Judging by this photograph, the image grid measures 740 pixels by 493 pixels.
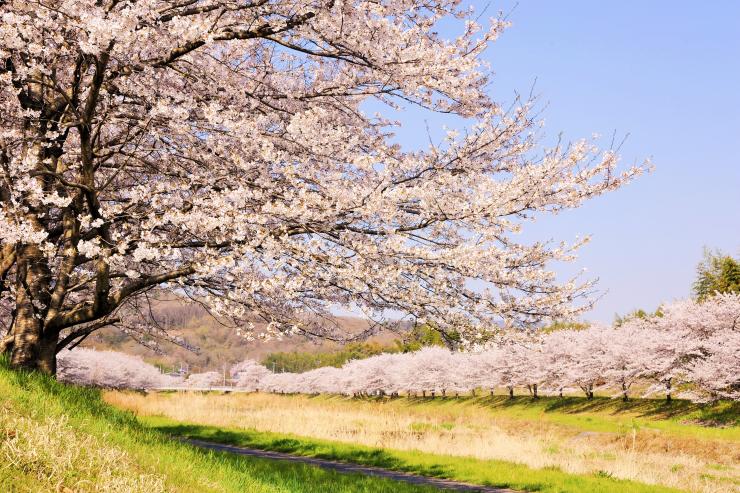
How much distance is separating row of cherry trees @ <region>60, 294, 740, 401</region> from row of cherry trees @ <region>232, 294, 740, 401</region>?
56mm

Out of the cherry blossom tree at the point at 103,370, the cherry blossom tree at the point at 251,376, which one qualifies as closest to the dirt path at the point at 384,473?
the cherry blossom tree at the point at 103,370

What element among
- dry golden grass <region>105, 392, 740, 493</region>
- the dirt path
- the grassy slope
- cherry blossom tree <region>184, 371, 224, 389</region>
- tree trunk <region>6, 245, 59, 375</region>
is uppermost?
tree trunk <region>6, 245, 59, 375</region>

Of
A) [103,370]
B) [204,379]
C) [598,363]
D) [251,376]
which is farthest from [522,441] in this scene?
[204,379]

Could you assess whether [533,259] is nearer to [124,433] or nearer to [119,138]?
[124,433]

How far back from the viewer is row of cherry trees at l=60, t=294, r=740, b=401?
114ft

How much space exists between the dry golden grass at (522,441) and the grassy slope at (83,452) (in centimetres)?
1009

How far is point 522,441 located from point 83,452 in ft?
59.4

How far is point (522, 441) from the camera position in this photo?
21.2m

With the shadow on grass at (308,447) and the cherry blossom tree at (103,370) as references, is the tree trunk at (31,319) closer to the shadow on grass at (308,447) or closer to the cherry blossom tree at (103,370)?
the shadow on grass at (308,447)

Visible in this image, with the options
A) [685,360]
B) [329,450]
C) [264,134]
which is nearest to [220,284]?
[264,134]

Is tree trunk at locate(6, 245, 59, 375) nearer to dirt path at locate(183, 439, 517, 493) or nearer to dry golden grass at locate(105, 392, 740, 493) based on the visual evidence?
dirt path at locate(183, 439, 517, 493)

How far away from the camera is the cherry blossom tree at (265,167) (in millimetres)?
7434

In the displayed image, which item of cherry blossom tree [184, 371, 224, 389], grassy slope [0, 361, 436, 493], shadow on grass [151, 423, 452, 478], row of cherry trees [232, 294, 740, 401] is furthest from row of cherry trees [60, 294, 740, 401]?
cherry blossom tree [184, 371, 224, 389]

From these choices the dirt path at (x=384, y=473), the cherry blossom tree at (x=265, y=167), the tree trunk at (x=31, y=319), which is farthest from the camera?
the dirt path at (x=384, y=473)
